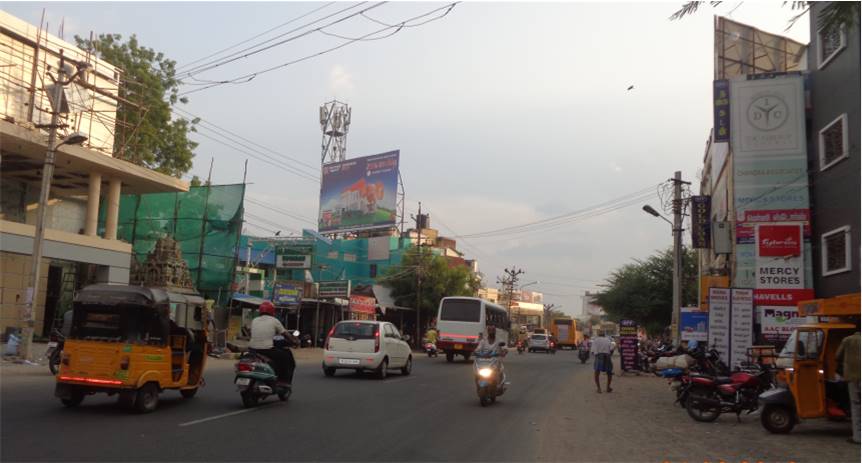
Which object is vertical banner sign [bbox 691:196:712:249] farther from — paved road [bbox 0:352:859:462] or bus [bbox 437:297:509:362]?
paved road [bbox 0:352:859:462]

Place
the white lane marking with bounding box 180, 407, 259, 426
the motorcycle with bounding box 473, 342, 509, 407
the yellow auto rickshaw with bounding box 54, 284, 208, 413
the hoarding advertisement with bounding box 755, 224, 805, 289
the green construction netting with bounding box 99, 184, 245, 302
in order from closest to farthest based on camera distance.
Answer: the white lane marking with bounding box 180, 407, 259, 426 < the yellow auto rickshaw with bounding box 54, 284, 208, 413 < the motorcycle with bounding box 473, 342, 509, 407 < the hoarding advertisement with bounding box 755, 224, 805, 289 < the green construction netting with bounding box 99, 184, 245, 302

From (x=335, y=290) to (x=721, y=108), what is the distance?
22945mm

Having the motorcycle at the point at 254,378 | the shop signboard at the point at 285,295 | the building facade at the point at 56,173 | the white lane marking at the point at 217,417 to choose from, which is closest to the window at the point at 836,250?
the motorcycle at the point at 254,378

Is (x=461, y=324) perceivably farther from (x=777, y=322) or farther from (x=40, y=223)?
(x=40, y=223)

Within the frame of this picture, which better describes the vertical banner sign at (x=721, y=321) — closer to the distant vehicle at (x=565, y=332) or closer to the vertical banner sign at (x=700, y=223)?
the vertical banner sign at (x=700, y=223)

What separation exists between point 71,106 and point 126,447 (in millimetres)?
23547

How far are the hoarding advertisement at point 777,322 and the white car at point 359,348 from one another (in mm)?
11931

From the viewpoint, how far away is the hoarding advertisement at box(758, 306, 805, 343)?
68.1ft

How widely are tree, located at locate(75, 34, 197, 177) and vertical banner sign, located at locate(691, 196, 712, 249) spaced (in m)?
26.0

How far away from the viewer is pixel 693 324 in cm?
2411

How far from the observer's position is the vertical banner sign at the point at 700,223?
32000 mm

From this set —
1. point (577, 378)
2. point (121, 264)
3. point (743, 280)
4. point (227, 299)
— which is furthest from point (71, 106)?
point (743, 280)

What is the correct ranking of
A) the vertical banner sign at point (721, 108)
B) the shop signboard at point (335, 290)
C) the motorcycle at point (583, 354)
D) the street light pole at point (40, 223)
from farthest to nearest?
the shop signboard at point (335, 290) < the motorcycle at point (583, 354) < the vertical banner sign at point (721, 108) < the street light pole at point (40, 223)

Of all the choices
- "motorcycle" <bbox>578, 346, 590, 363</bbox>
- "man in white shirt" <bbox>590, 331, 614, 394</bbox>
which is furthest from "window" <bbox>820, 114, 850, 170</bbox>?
"motorcycle" <bbox>578, 346, 590, 363</bbox>
